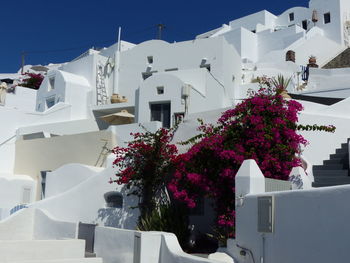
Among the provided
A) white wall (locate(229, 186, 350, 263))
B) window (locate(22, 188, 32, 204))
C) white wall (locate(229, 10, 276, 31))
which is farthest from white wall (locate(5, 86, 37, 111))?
white wall (locate(229, 10, 276, 31))

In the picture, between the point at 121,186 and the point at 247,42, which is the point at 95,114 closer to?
the point at 121,186

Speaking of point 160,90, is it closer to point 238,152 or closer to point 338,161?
point 238,152

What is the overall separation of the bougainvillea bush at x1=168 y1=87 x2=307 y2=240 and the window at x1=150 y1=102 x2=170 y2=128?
27.8 ft

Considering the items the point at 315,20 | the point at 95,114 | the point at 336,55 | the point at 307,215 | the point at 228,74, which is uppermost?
the point at 315,20

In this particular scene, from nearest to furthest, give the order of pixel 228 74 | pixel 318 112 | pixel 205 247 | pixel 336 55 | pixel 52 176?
1. pixel 205 247
2. pixel 318 112
3. pixel 52 176
4. pixel 228 74
5. pixel 336 55

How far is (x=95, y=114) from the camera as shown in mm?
28703

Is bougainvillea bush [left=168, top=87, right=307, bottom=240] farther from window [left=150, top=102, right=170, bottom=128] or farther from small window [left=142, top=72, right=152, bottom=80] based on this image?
small window [left=142, top=72, right=152, bottom=80]

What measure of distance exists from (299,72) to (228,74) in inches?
246

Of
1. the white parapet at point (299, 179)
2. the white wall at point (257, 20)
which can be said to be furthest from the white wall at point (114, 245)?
the white wall at point (257, 20)

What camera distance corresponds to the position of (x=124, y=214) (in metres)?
16.2

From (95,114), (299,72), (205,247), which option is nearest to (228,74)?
(299,72)

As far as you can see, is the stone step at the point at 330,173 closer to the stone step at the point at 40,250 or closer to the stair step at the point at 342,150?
the stair step at the point at 342,150

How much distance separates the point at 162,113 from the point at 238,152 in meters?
10.5

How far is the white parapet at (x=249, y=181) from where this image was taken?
10.3m
